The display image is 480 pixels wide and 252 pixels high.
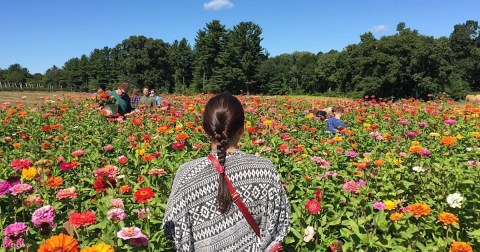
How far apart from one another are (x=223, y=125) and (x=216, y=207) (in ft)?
1.23

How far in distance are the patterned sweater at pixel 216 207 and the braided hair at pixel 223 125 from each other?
50mm

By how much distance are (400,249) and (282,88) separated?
194 ft

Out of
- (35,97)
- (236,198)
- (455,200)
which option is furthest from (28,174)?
(35,97)

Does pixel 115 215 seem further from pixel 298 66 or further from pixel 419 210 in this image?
pixel 298 66

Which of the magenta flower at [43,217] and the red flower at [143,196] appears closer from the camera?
the magenta flower at [43,217]

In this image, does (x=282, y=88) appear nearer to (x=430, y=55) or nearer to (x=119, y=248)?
(x=430, y=55)

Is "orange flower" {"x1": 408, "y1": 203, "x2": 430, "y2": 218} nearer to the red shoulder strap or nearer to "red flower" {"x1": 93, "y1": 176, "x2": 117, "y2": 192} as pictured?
the red shoulder strap

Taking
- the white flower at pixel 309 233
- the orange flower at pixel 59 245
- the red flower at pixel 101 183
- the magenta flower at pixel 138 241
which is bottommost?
the white flower at pixel 309 233

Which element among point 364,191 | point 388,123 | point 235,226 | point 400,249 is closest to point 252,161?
point 235,226

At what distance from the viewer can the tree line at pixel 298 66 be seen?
40.2 m

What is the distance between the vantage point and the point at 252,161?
66.5 inches

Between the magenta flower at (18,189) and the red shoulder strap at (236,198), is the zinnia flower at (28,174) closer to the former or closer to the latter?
the magenta flower at (18,189)

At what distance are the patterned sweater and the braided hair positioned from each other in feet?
0.16

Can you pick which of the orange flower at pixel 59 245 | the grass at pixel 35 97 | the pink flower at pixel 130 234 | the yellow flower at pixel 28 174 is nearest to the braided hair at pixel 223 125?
the pink flower at pixel 130 234
